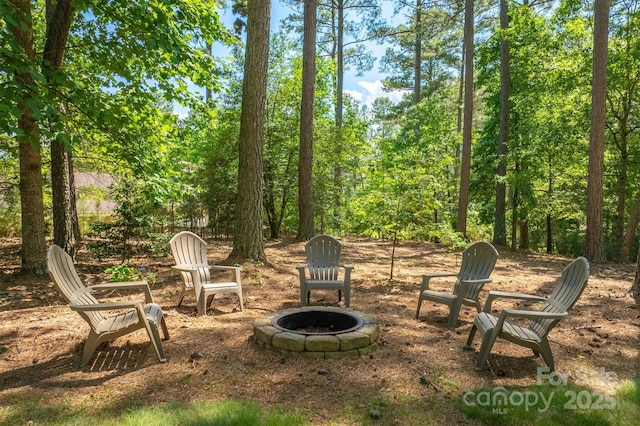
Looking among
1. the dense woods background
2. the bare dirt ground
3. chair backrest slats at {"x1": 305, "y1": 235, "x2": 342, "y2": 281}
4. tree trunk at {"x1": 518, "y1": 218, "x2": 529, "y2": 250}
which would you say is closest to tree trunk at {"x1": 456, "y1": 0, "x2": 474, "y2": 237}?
the dense woods background

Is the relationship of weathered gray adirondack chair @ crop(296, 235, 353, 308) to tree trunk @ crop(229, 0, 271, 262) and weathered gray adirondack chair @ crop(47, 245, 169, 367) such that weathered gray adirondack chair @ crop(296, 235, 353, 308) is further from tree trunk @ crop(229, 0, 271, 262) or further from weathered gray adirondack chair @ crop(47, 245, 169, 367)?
weathered gray adirondack chair @ crop(47, 245, 169, 367)

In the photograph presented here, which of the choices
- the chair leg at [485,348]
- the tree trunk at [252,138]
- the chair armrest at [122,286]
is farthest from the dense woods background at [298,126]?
the chair leg at [485,348]

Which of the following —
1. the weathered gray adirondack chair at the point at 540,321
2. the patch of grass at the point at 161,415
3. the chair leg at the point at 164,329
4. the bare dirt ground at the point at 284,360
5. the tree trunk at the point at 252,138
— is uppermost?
the tree trunk at the point at 252,138

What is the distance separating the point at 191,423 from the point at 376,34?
1750 cm

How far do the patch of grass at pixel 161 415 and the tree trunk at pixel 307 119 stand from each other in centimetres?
754

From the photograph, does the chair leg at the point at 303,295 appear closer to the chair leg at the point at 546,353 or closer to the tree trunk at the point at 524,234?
the chair leg at the point at 546,353

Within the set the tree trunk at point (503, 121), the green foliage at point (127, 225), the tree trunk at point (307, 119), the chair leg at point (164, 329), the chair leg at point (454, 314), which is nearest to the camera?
the chair leg at point (164, 329)

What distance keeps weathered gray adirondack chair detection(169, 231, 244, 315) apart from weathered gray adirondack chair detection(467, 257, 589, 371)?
267 centimetres

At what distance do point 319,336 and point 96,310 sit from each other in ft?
5.66

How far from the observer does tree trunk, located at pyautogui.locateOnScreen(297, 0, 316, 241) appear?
368 inches

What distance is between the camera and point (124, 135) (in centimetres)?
488

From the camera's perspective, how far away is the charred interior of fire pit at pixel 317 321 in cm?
357

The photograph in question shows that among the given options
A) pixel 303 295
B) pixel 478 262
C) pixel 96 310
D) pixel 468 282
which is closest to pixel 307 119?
pixel 303 295

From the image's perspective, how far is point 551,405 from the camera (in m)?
2.45
